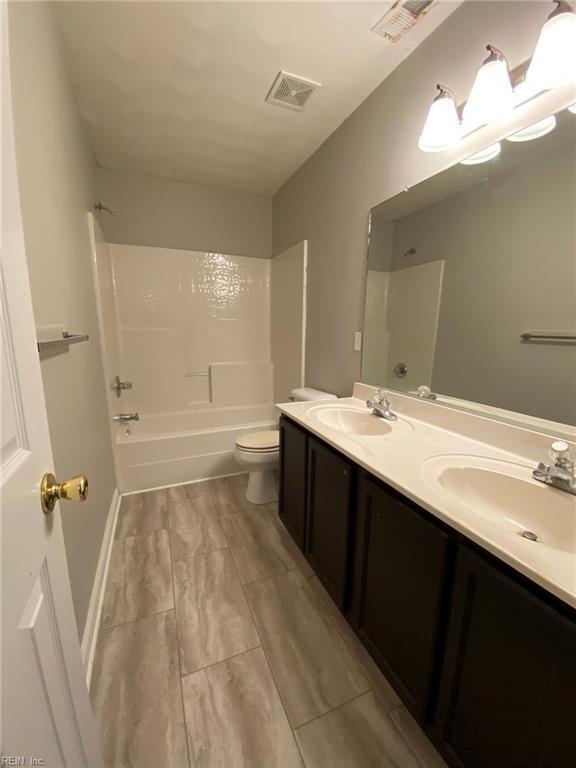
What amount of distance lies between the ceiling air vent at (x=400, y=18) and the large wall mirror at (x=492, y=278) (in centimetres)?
59

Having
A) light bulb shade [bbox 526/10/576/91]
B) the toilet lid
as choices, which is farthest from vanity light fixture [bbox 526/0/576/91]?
the toilet lid

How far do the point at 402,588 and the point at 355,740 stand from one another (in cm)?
51

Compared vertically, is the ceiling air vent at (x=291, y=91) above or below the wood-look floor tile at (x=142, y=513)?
above

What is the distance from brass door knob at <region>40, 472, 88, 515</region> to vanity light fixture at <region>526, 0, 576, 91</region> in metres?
1.62

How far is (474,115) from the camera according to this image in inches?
42.5

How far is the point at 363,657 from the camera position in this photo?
116cm

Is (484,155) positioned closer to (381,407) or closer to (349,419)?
(381,407)

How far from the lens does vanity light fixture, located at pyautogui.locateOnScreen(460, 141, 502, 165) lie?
108 centimetres

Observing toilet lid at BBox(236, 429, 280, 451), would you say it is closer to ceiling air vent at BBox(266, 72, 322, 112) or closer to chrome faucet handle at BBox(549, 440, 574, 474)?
chrome faucet handle at BBox(549, 440, 574, 474)

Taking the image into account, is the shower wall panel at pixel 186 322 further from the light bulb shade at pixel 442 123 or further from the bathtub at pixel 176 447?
the light bulb shade at pixel 442 123

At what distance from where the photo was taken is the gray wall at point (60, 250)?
924 millimetres

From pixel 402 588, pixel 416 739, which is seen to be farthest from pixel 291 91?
pixel 416 739

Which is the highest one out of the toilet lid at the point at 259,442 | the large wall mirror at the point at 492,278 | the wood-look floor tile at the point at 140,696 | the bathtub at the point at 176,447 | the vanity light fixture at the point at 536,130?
the vanity light fixture at the point at 536,130

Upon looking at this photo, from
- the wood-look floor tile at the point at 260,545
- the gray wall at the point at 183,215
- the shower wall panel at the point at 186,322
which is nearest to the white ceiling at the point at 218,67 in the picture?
the gray wall at the point at 183,215
